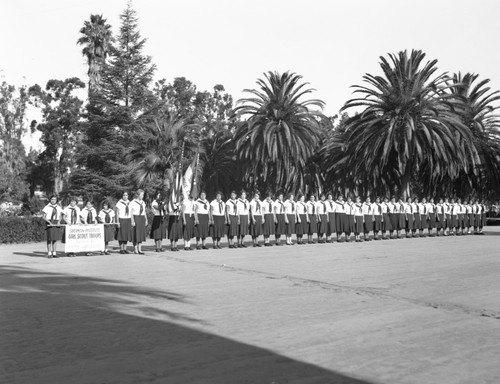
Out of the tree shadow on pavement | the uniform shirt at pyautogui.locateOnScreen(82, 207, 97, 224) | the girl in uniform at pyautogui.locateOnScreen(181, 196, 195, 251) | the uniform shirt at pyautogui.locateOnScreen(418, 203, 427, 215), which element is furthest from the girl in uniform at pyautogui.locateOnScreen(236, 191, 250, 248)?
the tree shadow on pavement

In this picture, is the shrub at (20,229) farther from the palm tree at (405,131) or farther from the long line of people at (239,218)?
the palm tree at (405,131)

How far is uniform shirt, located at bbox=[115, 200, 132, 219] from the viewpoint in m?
19.1

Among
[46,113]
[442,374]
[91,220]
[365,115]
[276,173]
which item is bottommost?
[442,374]

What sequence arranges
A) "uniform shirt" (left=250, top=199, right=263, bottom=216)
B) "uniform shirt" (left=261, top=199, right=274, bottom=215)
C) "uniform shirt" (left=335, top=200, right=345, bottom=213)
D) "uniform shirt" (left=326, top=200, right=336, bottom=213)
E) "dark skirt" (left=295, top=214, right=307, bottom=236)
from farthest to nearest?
"uniform shirt" (left=335, top=200, right=345, bottom=213), "uniform shirt" (left=326, top=200, right=336, bottom=213), "dark skirt" (left=295, top=214, right=307, bottom=236), "uniform shirt" (left=261, top=199, right=274, bottom=215), "uniform shirt" (left=250, top=199, right=263, bottom=216)

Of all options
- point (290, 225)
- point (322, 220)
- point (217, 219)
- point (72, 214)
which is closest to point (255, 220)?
point (290, 225)

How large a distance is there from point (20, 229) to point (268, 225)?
Result: 991 cm

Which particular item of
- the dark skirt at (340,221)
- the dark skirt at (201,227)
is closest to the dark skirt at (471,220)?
the dark skirt at (340,221)

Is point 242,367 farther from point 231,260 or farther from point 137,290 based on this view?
point 231,260

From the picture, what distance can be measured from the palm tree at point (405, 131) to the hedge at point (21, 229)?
2074 cm

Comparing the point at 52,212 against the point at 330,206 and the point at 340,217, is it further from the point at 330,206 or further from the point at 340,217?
the point at 340,217

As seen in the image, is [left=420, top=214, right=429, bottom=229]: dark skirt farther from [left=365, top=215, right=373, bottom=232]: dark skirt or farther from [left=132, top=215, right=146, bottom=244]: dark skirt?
[left=132, top=215, right=146, bottom=244]: dark skirt

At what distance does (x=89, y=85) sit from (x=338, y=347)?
4867cm

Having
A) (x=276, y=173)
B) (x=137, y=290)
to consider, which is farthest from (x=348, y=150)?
(x=137, y=290)

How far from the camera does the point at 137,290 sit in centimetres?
1042
